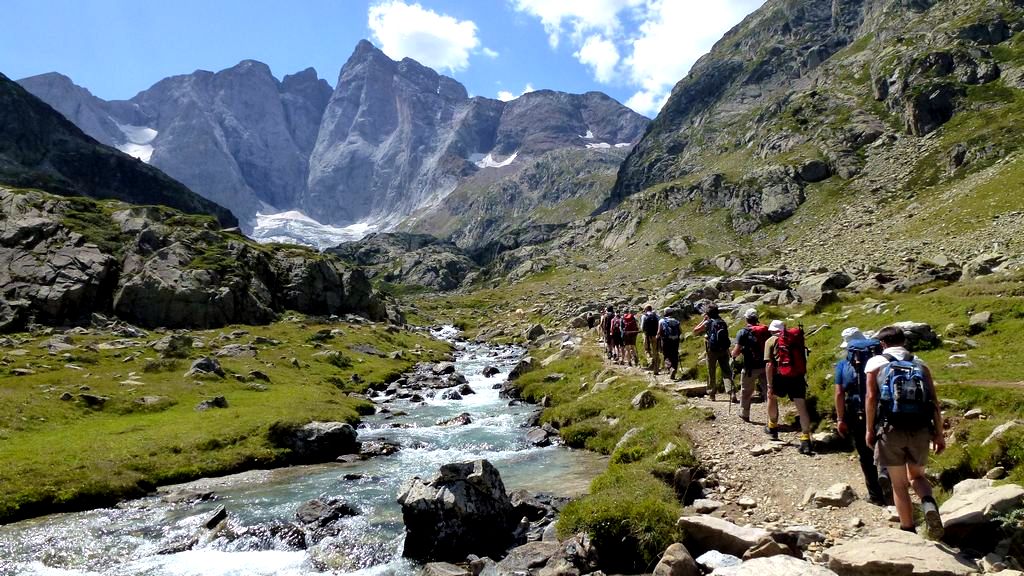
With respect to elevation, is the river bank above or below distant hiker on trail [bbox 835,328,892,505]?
below

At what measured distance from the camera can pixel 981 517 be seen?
9.44 metres

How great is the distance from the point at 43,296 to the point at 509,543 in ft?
239

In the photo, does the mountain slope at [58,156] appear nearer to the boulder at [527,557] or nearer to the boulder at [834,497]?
the boulder at [527,557]

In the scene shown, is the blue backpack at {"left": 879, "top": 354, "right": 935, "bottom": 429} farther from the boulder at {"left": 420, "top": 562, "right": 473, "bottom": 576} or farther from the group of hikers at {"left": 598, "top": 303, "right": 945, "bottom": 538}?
the boulder at {"left": 420, "top": 562, "right": 473, "bottom": 576}

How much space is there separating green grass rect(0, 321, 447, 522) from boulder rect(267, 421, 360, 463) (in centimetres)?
54

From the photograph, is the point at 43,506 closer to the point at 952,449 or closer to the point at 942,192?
the point at 952,449

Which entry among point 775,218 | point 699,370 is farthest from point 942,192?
point 699,370

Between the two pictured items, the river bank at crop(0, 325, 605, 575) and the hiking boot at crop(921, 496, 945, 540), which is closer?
the hiking boot at crop(921, 496, 945, 540)

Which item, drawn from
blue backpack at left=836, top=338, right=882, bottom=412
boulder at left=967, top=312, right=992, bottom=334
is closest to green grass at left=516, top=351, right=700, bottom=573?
blue backpack at left=836, top=338, right=882, bottom=412

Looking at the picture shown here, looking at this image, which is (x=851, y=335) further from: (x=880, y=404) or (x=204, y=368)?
(x=204, y=368)

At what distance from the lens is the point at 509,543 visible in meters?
15.6

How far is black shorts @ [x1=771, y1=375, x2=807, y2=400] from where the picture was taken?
16.7 m

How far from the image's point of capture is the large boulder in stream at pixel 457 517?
15383 mm

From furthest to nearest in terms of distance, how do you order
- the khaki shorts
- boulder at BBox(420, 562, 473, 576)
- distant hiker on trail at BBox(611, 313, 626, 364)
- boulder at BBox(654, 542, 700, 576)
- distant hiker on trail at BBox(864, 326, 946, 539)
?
distant hiker on trail at BBox(611, 313, 626, 364)
boulder at BBox(420, 562, 473, 576)
boulder at BBox(654, 542, 700, 576)
the khaki shorts
distant hiker on trail at BBox(864, 326, 946, 539)
